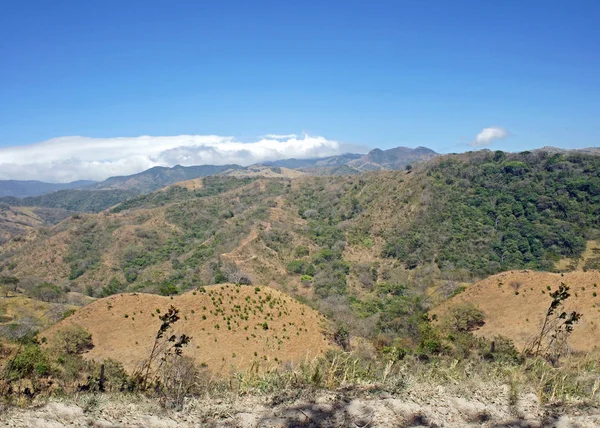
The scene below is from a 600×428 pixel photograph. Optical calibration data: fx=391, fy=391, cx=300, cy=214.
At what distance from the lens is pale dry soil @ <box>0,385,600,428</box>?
7496mm

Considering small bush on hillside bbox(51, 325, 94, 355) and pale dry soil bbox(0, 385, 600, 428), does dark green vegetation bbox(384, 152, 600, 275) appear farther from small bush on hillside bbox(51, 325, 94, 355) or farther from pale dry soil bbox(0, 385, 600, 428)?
pale dry soil bbox(0, 385, 600, 428)

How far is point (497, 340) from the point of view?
787 inches

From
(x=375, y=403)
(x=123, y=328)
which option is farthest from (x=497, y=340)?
(x=123, y=328)

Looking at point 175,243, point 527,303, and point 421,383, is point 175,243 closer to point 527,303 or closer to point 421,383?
point 527,303

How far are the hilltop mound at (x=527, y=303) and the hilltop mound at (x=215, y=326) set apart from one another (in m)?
10.8

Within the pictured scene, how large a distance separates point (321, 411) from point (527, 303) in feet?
74.7

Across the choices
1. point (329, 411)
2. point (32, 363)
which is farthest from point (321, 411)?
point (32, 363)

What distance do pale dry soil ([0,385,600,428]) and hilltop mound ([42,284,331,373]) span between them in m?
11.5

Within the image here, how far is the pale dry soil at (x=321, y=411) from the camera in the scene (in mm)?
7496

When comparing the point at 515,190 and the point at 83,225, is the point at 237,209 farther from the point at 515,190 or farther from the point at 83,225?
the point at 515,190

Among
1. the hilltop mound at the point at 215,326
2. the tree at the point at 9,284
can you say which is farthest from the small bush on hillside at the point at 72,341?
the tree at the point at 9,284

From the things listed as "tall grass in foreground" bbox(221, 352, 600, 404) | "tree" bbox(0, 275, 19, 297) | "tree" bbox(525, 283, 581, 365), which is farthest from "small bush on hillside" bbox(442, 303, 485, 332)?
"tree" bbox(0, 275, 19, 297)

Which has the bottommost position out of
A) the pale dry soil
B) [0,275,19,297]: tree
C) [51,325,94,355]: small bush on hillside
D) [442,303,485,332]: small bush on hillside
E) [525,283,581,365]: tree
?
→ [0,275,19,297]: tree

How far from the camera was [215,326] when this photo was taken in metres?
→ 23.1
